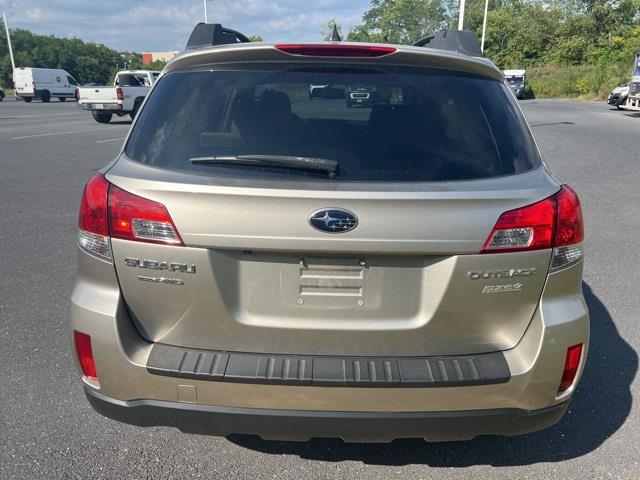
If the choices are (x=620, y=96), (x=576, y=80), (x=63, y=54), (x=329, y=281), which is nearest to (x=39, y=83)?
(x=620, y=96)

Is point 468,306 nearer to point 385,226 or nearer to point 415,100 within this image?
point 385,226

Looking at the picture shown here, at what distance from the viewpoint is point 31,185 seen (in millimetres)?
9000

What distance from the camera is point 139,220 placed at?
2.04 meters

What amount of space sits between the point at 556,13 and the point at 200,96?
69362 mm

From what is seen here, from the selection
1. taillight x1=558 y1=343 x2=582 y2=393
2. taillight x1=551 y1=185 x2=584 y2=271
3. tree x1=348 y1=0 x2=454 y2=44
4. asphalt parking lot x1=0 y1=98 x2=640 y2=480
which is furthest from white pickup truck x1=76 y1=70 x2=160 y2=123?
tree x1=348 y1=0 x2=454 y2=44

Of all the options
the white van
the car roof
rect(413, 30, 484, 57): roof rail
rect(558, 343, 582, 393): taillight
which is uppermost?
rect(413, 30, 484, 57): roof rail

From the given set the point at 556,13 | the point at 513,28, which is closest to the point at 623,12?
the point at 556,13

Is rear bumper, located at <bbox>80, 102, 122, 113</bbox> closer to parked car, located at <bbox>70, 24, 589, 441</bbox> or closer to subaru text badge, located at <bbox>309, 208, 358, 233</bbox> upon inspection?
parked car, located at <bbox>70, 24, 589, 441</bbox>

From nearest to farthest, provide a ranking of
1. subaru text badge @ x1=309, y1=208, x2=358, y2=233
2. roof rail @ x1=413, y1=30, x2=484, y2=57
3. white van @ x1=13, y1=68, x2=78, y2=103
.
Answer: subaru text badge @ x1=309, y1=208, x2=358, y2=233 < roof rail @ x1=413, y1=30, x2=484, y2=57 < white van @ x1=13, y1=68, x2=78, y2=103

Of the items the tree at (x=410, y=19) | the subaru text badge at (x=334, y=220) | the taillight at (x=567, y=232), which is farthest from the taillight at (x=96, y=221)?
the tree at (x=410, y=19)

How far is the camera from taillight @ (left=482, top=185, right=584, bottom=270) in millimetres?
2002

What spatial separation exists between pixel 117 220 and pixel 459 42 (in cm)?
211

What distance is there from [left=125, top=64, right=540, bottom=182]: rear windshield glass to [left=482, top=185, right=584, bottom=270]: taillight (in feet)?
0.67

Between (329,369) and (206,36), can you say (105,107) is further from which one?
(329,369)
